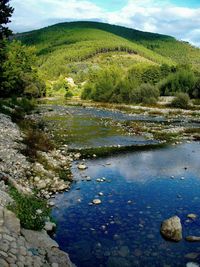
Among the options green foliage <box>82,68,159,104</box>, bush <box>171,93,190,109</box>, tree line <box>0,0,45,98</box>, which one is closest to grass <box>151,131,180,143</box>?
tree line <box>0,0,45,98</box>

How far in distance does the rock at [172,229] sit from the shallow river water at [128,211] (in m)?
0.32

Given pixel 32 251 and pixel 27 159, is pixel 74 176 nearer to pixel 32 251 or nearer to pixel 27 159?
pixel 27 159

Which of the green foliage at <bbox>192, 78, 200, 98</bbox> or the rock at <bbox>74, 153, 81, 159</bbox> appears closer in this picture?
the rock at <bbox>74, 153, 81, 159</bbox>

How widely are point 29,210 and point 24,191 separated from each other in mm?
3017

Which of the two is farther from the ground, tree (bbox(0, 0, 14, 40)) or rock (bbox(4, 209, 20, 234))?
tree (bbox(0, 0, 14, 40))

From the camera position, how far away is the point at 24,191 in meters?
19.2

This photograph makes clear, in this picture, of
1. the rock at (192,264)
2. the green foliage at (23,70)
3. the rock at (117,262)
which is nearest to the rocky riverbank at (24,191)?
the rock at (117,262)

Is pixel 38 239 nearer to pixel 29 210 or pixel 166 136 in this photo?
pixel 29 210

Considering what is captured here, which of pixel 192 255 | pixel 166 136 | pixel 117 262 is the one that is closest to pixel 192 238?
pixel 192 255

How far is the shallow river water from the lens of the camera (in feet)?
47.9

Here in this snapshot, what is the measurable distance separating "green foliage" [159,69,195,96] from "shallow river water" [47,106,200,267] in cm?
8986

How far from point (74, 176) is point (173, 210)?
831cm

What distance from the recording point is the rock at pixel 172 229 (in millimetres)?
16016

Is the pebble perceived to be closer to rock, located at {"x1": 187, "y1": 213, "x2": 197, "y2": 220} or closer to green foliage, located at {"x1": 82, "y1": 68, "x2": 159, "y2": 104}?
rock, located at {"x1": 187, "y1": 213, "x2": 197, "y2": 220}
